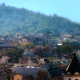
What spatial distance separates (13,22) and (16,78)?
526 feet

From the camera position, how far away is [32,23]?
552 ft

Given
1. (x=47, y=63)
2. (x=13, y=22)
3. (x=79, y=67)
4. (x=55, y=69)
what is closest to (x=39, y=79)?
(x=55, y=69)

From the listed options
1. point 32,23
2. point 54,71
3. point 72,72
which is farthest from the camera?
point 32,23

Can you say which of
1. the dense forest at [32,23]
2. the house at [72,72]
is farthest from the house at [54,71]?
the dense forest at [32,23]

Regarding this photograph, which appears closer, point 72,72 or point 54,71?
point 72,72

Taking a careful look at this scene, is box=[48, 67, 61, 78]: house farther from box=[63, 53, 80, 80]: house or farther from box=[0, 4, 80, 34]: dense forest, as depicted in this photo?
box=[0, 4, 80, 34]: dense forest

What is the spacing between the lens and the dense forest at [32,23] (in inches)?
5915

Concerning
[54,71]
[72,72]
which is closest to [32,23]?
[54,71]

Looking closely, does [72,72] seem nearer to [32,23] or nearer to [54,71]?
[54,71]

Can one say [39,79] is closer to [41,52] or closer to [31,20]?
[41,52]

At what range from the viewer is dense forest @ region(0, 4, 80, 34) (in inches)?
5915

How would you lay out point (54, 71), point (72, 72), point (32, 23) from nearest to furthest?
point (72, 72) < point (54, 71) < point (32, 23)

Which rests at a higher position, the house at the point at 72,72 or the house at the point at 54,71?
the house at the point at 72,72

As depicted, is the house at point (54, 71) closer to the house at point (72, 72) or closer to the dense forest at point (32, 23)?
the house at point (72, 72)
